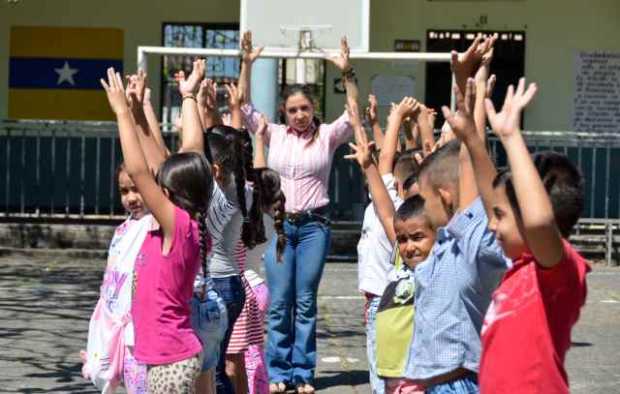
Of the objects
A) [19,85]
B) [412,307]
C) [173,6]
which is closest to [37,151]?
[19,85]

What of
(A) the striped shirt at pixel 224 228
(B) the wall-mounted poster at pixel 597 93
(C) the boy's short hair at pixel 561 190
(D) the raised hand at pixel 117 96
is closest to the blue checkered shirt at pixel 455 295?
(C) the boy's short hair at pixel 561 190

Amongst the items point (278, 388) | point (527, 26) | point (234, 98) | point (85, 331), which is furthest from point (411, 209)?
point (527, 26)

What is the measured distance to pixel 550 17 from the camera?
18.5 m

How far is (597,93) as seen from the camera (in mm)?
18562

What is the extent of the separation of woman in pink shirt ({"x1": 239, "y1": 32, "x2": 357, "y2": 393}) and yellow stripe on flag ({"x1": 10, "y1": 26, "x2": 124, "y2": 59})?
1010 cm

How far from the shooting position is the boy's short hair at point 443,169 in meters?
4.75

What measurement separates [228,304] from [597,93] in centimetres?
1286

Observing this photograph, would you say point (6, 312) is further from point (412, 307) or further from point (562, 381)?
point (562, 381)

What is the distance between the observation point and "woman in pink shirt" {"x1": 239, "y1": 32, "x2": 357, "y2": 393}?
8664 mm

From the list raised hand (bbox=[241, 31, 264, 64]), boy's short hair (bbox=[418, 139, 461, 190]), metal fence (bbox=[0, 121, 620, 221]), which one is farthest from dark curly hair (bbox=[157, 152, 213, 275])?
metal fence (bbox=[0, 121, 620, 221])

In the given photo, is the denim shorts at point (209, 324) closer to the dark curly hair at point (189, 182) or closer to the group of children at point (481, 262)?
the dark curly hair at point (189, 182)

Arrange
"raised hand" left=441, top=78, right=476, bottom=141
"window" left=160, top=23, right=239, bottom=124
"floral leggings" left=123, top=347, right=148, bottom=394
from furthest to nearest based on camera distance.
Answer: "window" left=160, top=23, right=239, bottom=124, "floral leggings" left=123, top=347, right=148, bottom=394, "raised hand" left=441, top=78, right=476, bottom=141

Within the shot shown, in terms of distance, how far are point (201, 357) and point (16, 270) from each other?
32.0 ft

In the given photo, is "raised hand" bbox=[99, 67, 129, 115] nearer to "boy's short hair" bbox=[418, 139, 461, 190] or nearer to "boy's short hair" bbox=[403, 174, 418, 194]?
"boy's short hair" bbox=[403, 174, 418, 194]
